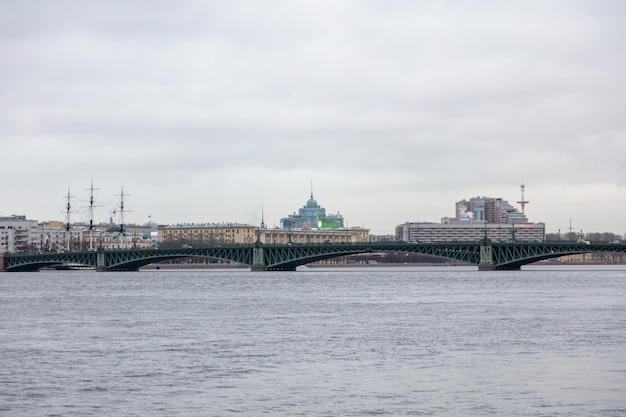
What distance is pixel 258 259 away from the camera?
13675 centimetres

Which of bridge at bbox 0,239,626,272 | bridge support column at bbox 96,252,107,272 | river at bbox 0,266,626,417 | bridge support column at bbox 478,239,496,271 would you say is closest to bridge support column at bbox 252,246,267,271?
bridge at bbox 0,239,626,272

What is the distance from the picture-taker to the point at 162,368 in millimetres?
33656

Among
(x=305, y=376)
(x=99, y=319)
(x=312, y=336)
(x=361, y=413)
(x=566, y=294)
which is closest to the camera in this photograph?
(x=361, y=413)

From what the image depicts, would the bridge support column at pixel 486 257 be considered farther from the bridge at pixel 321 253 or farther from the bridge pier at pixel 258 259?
the bridge pier at pixel 258 259

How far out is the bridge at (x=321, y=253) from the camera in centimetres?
12056

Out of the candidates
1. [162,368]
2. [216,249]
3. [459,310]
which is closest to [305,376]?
[162,368]

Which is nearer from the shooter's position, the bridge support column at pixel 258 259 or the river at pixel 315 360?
the river at pixel 315 360

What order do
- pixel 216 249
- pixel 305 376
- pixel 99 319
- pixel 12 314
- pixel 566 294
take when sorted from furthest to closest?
1. pixel 216 249
2. pixel 566 294
3. pixel 12 314
4. pixel 99 319
5. pixel 305 376

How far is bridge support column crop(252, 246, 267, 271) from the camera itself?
136375 mm

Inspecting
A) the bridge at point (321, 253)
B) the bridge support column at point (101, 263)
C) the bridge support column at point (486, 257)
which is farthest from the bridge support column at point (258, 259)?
the bridge support column at point (486, 257)

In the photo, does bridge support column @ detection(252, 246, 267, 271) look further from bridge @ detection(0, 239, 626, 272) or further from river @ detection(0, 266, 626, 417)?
river @ detection(0, 266, 626, 417)

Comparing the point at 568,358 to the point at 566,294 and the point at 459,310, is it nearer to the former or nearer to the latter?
the point at 459,310

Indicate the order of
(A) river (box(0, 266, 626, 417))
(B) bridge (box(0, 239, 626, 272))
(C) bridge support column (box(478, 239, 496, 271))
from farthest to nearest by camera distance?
(C) bridge support column (box(478, 239, 496, 271))
(B) bridge (box(0, 239, 626, 272))
(A) river (box(0, 266, 626, 417))

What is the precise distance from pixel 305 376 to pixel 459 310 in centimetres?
2781
